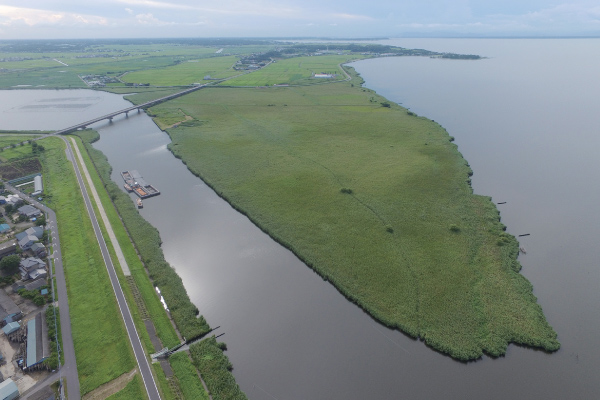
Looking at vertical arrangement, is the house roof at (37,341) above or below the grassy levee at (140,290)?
above

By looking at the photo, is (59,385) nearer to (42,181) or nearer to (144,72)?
(42,181)

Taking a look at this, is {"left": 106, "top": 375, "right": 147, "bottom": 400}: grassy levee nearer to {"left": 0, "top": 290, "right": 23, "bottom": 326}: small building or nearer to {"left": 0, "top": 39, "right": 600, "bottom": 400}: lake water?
{"left": 0, "top": 39, "right": 600, "bottom": 400}: lake water

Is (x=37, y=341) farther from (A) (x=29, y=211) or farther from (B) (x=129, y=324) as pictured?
→ (A) (x=29, y=211)

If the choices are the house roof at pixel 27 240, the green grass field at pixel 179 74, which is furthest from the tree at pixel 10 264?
the green grass field at pixel 179 74

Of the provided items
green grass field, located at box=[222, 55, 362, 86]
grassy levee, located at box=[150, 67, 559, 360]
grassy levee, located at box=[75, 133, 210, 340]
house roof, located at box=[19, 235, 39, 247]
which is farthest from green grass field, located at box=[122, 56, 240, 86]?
house roof, located at box=[19, 235, 39, 247]

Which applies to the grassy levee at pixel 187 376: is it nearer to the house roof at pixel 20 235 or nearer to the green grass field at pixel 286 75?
the house roof at pixel 20 235

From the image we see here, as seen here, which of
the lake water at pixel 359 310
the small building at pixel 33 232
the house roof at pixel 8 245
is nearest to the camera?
the lake water at pixel 359 310
